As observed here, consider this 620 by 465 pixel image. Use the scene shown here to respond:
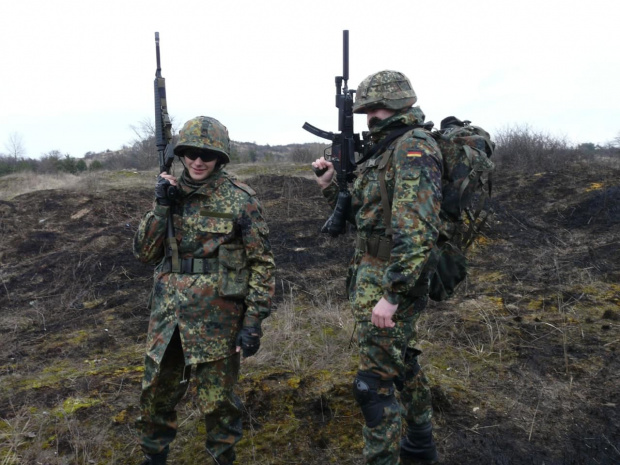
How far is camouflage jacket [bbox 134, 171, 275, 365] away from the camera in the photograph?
256 centimetres

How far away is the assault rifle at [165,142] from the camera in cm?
265

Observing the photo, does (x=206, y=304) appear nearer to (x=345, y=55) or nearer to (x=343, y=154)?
(x=343, y=154)

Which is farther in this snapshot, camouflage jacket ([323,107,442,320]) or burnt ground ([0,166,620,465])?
burnt ground ([0,166,620,465])

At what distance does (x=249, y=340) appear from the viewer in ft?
8.30

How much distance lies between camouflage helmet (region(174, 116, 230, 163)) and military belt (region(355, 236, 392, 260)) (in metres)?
0.91

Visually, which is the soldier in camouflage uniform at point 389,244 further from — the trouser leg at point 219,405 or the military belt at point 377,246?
the trouser leg at point 219,405

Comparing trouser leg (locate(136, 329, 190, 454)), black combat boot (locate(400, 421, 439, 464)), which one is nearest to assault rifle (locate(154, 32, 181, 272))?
trouser leg (locate(136, 329, 190, 454))

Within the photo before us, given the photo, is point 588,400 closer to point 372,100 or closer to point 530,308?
point 530,308

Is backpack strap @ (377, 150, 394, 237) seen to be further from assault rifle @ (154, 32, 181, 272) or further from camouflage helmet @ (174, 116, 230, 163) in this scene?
assault rifle @ (154, 32, 181, 272)

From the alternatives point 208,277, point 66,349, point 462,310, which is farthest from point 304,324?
point 208,277

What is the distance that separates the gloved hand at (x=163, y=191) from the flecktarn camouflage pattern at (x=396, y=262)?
1.02 meters

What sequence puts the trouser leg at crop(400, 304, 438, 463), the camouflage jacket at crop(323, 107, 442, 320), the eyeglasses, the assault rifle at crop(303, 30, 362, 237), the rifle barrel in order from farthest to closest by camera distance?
the rifle barrel, the assault rifle at crop(303, 30, 362, 237), the trouser leg at crop(400, 304, 438, 463), the eyeglasses, the camouflage jacket at crop(323, 107, 442, 320)

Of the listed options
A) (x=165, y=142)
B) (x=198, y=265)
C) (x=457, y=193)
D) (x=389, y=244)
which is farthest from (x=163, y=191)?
(x=457, y=193)

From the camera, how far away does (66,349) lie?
193 inches
